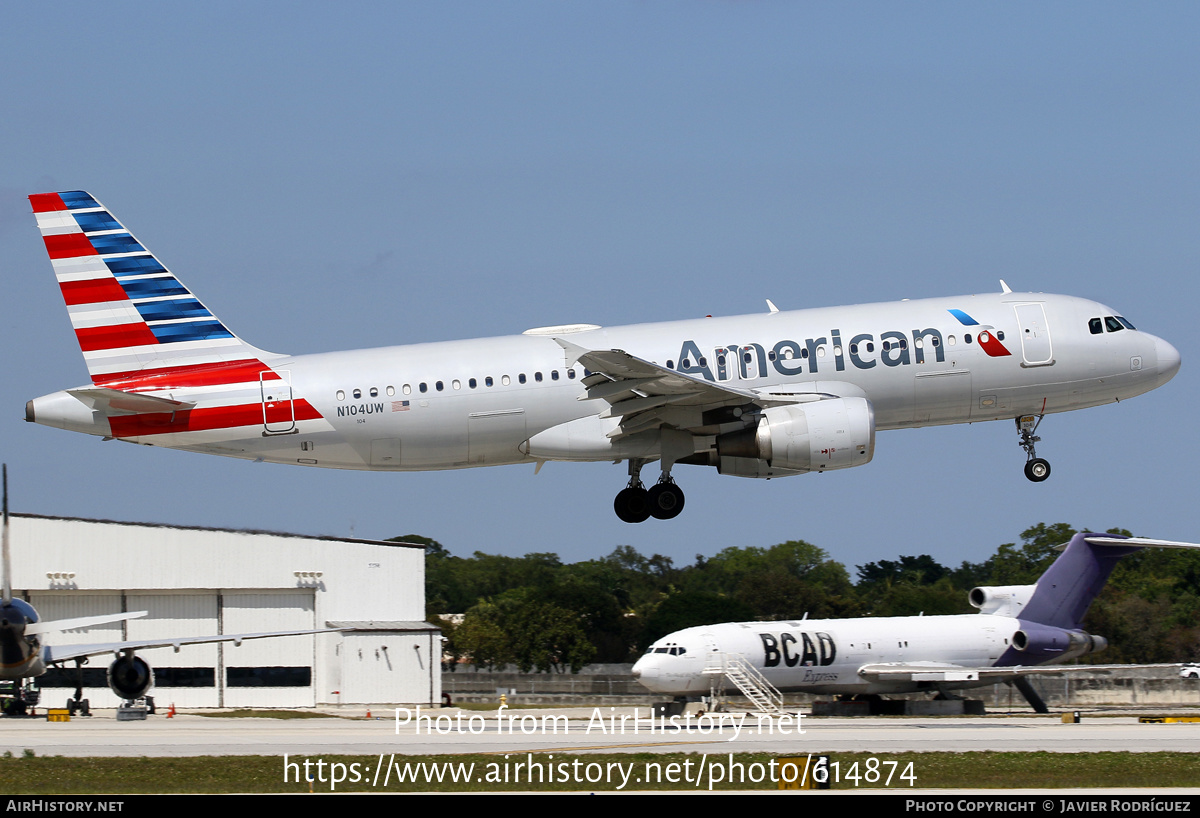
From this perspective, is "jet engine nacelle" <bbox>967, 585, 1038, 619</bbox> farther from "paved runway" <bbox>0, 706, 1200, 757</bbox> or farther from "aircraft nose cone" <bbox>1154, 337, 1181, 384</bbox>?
"aircraft nose cone" <bbox>1154, 337, 1181, 384</bbox>

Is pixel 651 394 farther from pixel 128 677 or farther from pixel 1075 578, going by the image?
pixel 1075 578

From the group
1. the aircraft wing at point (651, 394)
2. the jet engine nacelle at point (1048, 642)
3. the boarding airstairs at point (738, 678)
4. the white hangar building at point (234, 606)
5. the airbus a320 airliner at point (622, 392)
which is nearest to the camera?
the aircraft wing at point (651, 394)

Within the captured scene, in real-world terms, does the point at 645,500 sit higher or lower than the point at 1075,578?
higher

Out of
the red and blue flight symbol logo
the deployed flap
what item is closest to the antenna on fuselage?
the deployed flap

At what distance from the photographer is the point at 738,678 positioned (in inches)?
2082

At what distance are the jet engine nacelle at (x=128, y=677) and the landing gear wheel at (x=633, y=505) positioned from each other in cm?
1663

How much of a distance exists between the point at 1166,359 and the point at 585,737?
18.4m

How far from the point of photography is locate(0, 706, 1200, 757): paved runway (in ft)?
112

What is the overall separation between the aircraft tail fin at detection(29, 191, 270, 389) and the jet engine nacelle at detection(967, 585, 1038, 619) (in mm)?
36161

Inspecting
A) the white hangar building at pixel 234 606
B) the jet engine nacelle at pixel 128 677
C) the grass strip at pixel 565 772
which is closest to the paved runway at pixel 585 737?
the jet engine nacelle at pixel 128 677

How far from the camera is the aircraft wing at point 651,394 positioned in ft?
108

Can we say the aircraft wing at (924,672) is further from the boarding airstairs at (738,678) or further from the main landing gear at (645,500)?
the main landing gear at (645,500)

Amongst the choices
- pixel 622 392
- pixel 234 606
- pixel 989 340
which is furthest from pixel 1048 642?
pixel 234 606
